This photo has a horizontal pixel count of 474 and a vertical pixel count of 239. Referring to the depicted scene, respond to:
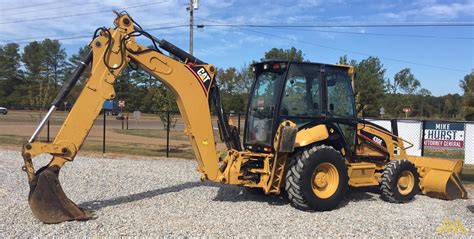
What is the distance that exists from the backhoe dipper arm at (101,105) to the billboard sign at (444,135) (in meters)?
9.81

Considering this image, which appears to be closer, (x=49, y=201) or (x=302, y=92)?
(x=49, y=201)

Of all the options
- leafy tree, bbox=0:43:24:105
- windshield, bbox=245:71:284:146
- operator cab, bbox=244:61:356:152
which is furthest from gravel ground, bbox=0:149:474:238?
leafy tree, bbox=0:43:24:105

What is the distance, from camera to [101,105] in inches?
300

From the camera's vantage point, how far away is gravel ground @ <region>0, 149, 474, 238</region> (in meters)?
6.69

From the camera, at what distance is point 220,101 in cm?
870

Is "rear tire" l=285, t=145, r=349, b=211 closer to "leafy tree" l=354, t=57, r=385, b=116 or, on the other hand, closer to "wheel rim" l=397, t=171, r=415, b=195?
"wheel rim" l=397, t=171, r=415, b=195

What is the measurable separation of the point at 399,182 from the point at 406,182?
0.23 metres

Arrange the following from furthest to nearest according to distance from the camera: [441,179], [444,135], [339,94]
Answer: [444,135], [441,179], [339,94]

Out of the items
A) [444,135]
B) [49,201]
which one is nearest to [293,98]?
[49,201]

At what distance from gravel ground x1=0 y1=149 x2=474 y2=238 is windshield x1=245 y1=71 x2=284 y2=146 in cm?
121

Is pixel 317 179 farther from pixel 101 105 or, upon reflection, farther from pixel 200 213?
pixel 101 105

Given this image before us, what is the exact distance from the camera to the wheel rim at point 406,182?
960 centimetres

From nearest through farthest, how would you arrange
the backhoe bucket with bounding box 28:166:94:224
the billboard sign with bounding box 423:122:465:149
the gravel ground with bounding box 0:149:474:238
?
the gravel ground with bounding box 0:149:474:238, the backhoe bucket with bounding box 28:166:94:224, the billboard sign with bounding box 423:122:465:149

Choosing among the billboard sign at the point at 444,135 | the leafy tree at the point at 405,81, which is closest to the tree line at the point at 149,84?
the leafy tree at the point at 405,81
